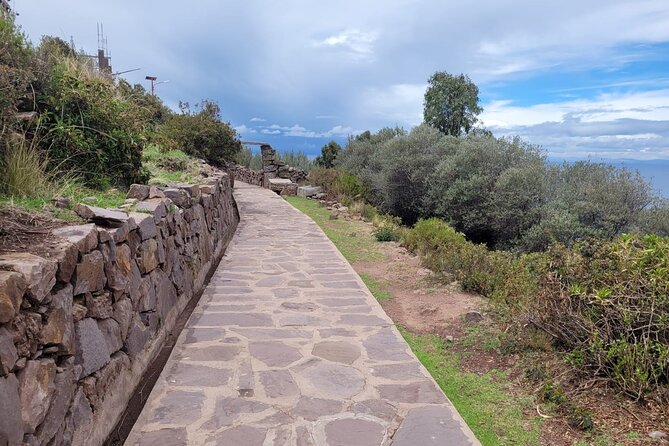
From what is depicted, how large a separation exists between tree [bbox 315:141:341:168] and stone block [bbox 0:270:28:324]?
1074 inches

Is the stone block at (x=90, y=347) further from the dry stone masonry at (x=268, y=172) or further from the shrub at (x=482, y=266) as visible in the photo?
the dry stone masonry at (x=268, y=172)

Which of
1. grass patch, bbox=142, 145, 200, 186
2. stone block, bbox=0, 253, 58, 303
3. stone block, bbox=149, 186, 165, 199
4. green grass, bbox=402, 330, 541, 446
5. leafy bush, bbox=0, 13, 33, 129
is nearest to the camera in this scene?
stone block, bbox=0, 253, 58, 303

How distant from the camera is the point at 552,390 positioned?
141 inches

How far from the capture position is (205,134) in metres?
18.0

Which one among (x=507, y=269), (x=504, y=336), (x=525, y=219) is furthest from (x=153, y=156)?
(x=525, y=219)

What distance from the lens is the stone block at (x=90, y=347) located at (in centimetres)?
285

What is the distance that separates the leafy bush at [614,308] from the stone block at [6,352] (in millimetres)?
3668

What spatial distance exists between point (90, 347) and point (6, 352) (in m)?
0.93

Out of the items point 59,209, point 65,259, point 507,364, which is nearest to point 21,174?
point 59,209

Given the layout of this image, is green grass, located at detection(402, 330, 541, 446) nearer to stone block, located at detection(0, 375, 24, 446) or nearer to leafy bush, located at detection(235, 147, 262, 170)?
stone block, located at detection(0, 375, 24, 446)

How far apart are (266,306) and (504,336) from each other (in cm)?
260

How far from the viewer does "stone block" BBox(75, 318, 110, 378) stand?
9.34ft

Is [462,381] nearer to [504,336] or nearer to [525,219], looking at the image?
[504,336]

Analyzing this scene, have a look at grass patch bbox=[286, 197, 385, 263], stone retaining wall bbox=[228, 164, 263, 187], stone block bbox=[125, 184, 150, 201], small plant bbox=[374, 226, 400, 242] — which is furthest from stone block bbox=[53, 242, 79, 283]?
stone retaining wall bbox=[228, 164, 263, 187]
